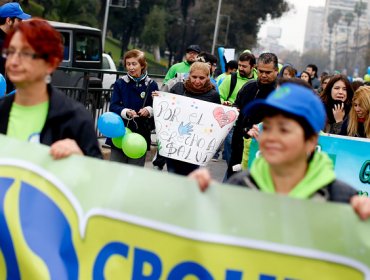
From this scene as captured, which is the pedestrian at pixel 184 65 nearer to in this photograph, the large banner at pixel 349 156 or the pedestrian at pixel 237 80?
the pedestrian at pixel 237 80

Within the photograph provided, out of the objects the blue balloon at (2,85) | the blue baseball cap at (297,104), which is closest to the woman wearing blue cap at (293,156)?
the blue baseball cap at (297,104)

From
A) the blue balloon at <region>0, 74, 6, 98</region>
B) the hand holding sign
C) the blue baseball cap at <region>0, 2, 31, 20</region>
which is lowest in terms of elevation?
the hand holding sign

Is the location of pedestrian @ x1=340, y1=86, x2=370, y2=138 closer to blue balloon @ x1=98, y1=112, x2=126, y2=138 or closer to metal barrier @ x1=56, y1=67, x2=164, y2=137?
blue balloon @ x1=98, y1=112, x2=126, y2=138

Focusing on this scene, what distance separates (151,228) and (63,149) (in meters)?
0.50

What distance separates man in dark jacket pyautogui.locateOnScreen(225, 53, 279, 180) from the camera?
7352 millimetres

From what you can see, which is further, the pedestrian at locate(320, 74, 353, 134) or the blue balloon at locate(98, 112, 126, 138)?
the pedestrian at locate(320, 74, 353, 134)

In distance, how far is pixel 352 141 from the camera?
687 cm

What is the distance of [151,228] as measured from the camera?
126 inches

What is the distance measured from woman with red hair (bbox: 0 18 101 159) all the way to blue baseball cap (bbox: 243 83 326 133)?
0.89 m

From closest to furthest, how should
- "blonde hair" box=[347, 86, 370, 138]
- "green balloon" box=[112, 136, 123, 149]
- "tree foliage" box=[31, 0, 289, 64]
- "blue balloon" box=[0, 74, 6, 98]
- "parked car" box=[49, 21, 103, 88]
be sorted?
1. "blue balloon" box=[0, 74, 6, 98]
2. "blonde hair" box=[347, 86, 370, 138]
3. "green balloon" box=[112, 136, 123, 149]
4. "parked car" box=[49, 21, 103, 88]
5. "tree foliage" box=[31, 0, 289, 64]

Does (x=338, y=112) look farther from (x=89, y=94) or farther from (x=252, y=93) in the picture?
(x=89, y=94)

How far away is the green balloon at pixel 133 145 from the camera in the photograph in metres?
7.06

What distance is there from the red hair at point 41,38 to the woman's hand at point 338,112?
438cm

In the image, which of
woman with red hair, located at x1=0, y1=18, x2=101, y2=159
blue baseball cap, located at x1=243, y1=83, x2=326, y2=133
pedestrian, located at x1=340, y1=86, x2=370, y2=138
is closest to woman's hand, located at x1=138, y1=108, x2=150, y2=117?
pedestrian, located at x1=340, y1=86, x2=370, y2=138
